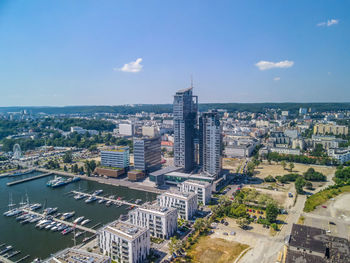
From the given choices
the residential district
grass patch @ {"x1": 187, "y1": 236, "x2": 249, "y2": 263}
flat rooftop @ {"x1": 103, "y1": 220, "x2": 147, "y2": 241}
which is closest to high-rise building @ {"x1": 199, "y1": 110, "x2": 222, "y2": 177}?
the residential district

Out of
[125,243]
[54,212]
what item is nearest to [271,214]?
[125,243]

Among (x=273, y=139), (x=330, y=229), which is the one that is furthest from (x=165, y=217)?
(x=273, y=139)

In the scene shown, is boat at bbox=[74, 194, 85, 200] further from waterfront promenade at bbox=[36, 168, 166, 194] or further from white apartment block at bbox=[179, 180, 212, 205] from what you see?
white apartment block at bbox=[179, 180, 212, 205]

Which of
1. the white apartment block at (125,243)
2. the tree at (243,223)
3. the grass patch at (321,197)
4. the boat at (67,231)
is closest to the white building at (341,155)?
the grass patch at (321,197)

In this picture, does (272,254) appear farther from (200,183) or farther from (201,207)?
(200,183)

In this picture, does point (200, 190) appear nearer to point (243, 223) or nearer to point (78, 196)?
point (243, 223)
